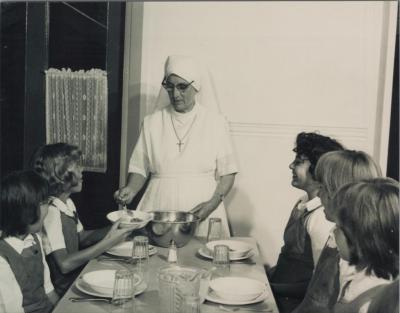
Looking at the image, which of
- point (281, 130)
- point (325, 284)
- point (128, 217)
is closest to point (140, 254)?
point (128, 217)

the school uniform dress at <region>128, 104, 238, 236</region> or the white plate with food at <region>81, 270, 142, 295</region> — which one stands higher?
the school uniform dress at <region>128, 104, 238, 236</region>

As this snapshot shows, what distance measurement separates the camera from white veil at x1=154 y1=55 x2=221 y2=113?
87.1 inches

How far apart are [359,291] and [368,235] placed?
0.49ft

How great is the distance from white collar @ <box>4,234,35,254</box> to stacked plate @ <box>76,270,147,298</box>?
0.25m

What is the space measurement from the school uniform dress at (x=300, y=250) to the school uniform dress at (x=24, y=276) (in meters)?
0.77

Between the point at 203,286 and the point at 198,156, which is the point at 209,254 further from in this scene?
the point at 198,156

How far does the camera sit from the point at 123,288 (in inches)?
46.8

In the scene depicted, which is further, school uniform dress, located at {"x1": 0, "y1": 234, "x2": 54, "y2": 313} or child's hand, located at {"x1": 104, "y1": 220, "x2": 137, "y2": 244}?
child's hand, located at {"x1": 104, "y1": 220, "x2": 137, "y2": 244}

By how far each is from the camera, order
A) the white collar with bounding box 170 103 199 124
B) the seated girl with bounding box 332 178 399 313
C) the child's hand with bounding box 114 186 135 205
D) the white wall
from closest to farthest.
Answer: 1. the seated girl with bounding box 332 178 399 313
2. the child's hand with bounding box 114 186 135 205
3. the white collar with bounding box 170 103 199 124
4. the white wall

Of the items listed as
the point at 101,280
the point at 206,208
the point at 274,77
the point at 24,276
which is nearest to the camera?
the point at 101,280

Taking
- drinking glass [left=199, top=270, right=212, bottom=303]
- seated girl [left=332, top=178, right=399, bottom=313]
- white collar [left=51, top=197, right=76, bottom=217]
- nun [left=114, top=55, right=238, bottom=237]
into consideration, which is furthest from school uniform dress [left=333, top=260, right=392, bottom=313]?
nun [left=114, top=55, right=238, bottom=237]

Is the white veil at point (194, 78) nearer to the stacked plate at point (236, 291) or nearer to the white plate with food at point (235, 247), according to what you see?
the white plate with food at point (235, 247)

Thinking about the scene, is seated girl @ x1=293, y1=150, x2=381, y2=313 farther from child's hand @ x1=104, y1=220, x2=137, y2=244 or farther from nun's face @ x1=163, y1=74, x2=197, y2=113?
nun's face @ x1=163, y1=74, x2=197, y2=113

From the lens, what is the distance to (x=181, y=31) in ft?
9.30
